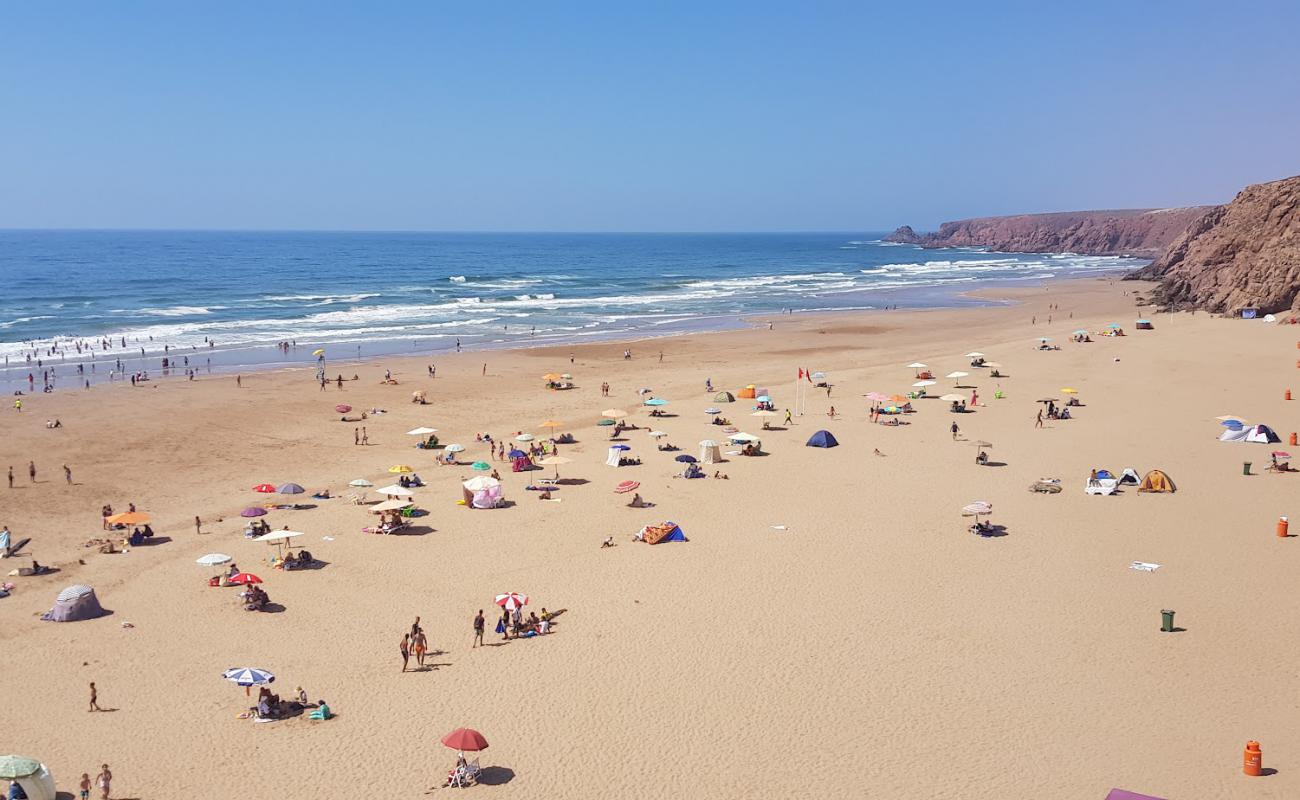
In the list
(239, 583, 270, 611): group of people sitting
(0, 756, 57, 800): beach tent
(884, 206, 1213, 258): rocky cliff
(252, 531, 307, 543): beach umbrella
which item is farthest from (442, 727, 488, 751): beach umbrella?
(884, 206, 1213, 258): rocky cliff

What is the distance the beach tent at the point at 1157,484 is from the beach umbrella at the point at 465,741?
1919 centimetres

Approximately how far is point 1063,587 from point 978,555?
2.07m

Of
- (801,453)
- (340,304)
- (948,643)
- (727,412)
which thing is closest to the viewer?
(948,643)

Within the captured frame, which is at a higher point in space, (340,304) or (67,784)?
(340,304)

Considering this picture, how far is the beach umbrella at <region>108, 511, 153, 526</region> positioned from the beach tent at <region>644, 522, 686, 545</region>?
11.4 metres

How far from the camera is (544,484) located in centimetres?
2586

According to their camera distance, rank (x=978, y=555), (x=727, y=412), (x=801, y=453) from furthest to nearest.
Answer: (x=727, y=412), (x=801, y=453), (x=978, y=555)

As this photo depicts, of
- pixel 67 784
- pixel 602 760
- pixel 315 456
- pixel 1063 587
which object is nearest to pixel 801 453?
pixel 1063 587

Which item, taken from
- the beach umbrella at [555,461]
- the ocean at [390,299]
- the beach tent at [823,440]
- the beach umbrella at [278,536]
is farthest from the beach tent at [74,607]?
the ocean at [390,299]

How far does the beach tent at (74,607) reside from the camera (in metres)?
17.0

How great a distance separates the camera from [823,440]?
29547mm

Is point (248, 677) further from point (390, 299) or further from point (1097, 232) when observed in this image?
point (1097, 232)

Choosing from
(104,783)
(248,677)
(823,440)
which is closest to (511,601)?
(248,677)

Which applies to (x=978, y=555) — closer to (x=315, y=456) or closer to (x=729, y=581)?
(x=729, y=581)
